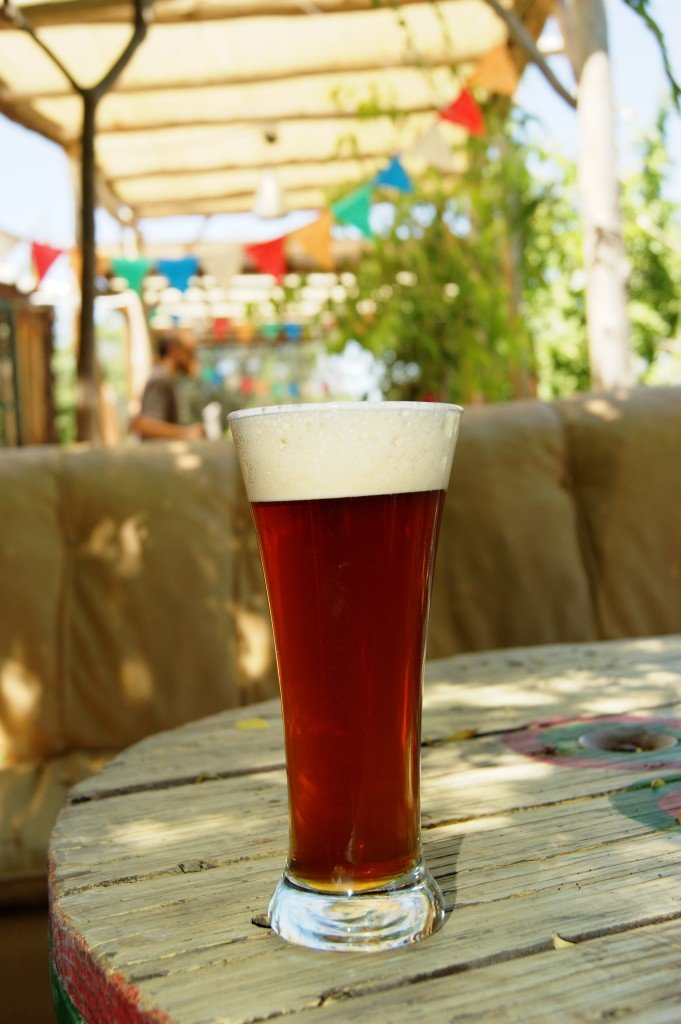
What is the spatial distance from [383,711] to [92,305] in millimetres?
3150

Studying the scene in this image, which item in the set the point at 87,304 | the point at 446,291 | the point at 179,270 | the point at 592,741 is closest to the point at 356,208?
the point at 446,291

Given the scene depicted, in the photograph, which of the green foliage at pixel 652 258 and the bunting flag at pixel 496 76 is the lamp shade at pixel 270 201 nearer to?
the bunting flag at pixel 496 76

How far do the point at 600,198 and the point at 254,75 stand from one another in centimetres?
228

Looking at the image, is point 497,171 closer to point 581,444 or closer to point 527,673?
point 581,444

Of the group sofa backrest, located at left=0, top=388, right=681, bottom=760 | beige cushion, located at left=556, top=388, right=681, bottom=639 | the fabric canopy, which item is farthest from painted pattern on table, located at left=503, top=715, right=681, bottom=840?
the fabric canopy

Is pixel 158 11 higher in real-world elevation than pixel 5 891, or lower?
higher

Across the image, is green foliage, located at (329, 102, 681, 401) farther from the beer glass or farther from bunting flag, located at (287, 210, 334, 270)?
the beer glass

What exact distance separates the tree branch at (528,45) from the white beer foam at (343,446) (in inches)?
126

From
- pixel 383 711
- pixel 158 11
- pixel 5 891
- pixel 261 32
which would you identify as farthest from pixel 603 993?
pixel 261 32

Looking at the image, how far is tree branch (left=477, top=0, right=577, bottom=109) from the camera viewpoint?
3361 mm

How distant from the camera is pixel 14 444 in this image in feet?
23.7

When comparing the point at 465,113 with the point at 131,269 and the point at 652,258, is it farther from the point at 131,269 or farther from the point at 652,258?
the point at 652,258

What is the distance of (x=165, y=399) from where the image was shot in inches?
217

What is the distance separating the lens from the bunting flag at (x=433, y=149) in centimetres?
430
